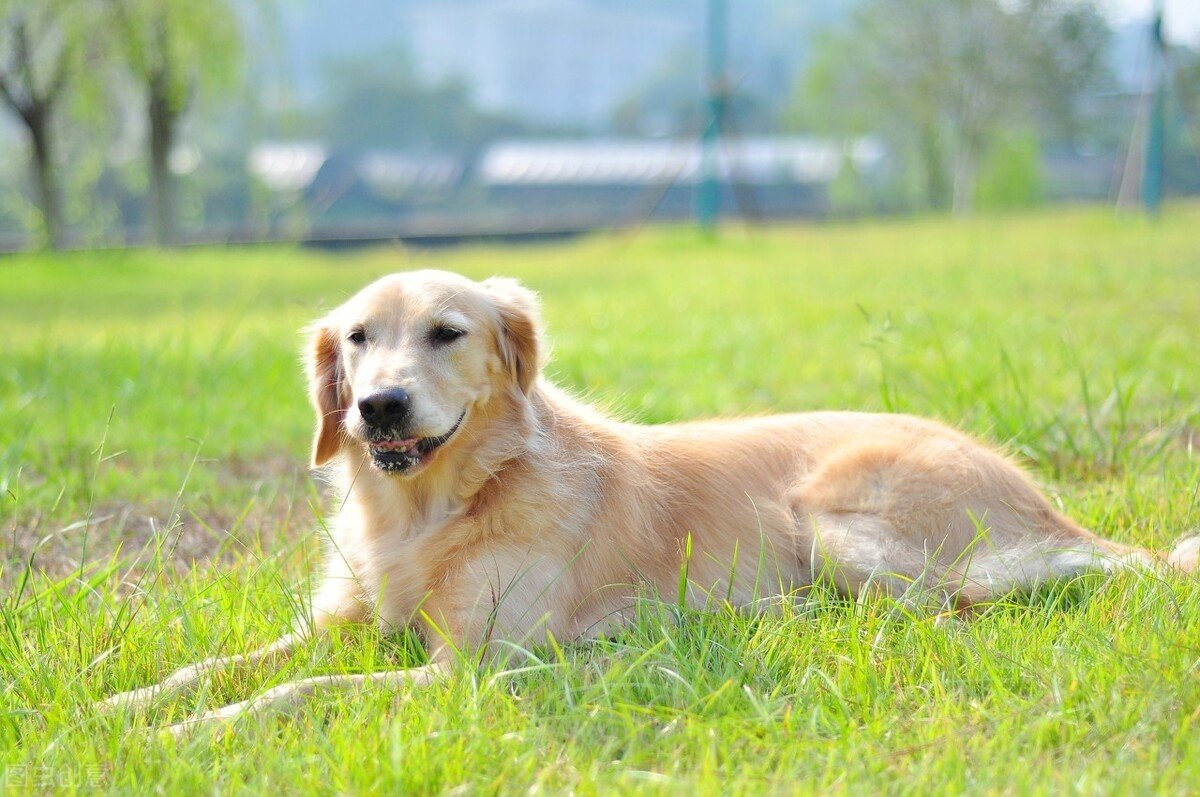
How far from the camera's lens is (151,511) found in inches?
159

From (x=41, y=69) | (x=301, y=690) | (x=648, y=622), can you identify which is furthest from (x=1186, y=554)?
(x=41, y=69)

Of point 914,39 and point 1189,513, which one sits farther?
point 914,39

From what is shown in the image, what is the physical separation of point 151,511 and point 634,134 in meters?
40.1

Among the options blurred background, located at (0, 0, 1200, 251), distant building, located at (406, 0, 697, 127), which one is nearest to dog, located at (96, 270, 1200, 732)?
blurred background, located at (0, 0, 1200, 251)

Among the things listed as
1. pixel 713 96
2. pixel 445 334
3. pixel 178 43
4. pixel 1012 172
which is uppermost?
pixel 178 43

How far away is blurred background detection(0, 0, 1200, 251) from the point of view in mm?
16484

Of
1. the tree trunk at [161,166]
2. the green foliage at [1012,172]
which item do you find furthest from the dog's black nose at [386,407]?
the green foliage at [1012,172]

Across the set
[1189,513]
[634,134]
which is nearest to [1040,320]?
[1189,513]

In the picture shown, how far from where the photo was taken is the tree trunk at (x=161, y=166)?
1755cm

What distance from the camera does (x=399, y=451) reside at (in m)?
2.75

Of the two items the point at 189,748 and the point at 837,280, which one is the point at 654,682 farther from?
the point at 837,280

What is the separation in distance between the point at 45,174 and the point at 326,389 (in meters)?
14.7

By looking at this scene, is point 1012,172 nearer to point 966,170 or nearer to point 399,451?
point 966,170

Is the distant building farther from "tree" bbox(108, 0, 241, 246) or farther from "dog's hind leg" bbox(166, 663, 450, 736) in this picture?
"dog's hind leg" bbox(166, 663, 450, 736)
